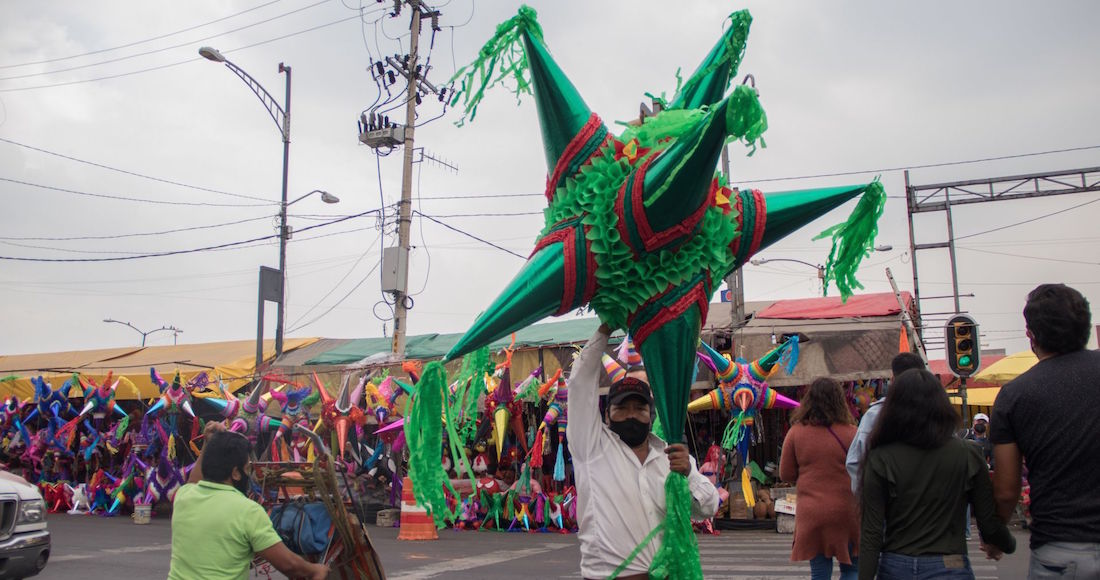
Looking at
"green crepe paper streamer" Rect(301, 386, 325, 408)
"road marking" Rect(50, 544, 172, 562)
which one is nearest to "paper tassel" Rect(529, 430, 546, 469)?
"green crepe paper streamer" Rect(301, 386, 325, 408)

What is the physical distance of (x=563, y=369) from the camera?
11562mm

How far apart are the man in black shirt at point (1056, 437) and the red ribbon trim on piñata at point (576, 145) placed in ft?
4.84

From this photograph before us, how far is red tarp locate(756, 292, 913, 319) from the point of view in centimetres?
1158

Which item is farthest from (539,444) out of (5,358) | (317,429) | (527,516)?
Result: (5,358)

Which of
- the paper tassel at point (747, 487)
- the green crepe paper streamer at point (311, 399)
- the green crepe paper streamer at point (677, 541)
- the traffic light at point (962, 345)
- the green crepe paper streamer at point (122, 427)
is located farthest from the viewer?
the green crepe paper streamer at point (122, 427)

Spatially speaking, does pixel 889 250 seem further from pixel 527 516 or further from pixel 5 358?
pixel 5 358

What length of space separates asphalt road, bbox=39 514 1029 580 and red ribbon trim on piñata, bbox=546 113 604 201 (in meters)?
4.70

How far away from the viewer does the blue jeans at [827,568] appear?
146 inches

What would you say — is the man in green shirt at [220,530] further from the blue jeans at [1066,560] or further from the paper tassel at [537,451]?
the paper tassel at [537,451]

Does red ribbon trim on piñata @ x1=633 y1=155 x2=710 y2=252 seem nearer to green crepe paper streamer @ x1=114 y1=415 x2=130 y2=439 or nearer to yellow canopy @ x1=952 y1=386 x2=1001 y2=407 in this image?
green crepe paper streamer @ x1=114 y1=415 x2=130 y2=439

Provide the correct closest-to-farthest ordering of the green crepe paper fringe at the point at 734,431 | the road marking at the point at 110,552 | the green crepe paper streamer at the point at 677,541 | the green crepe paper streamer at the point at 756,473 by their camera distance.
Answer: the green crepe paper streamer at the point at 677,541 → the road marking at the point at 110,552 → the green crepe paper fringe at the point at 734,431 → the green crepe paper streamer at the point at 756,473

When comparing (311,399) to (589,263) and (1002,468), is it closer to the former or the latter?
(589,263)

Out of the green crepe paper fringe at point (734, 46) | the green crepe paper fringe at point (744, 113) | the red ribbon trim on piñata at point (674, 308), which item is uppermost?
the green crepe paper fringe at point (734, 46)

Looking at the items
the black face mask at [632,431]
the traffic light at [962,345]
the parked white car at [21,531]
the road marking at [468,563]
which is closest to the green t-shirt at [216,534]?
the black face mask at [632,431]
